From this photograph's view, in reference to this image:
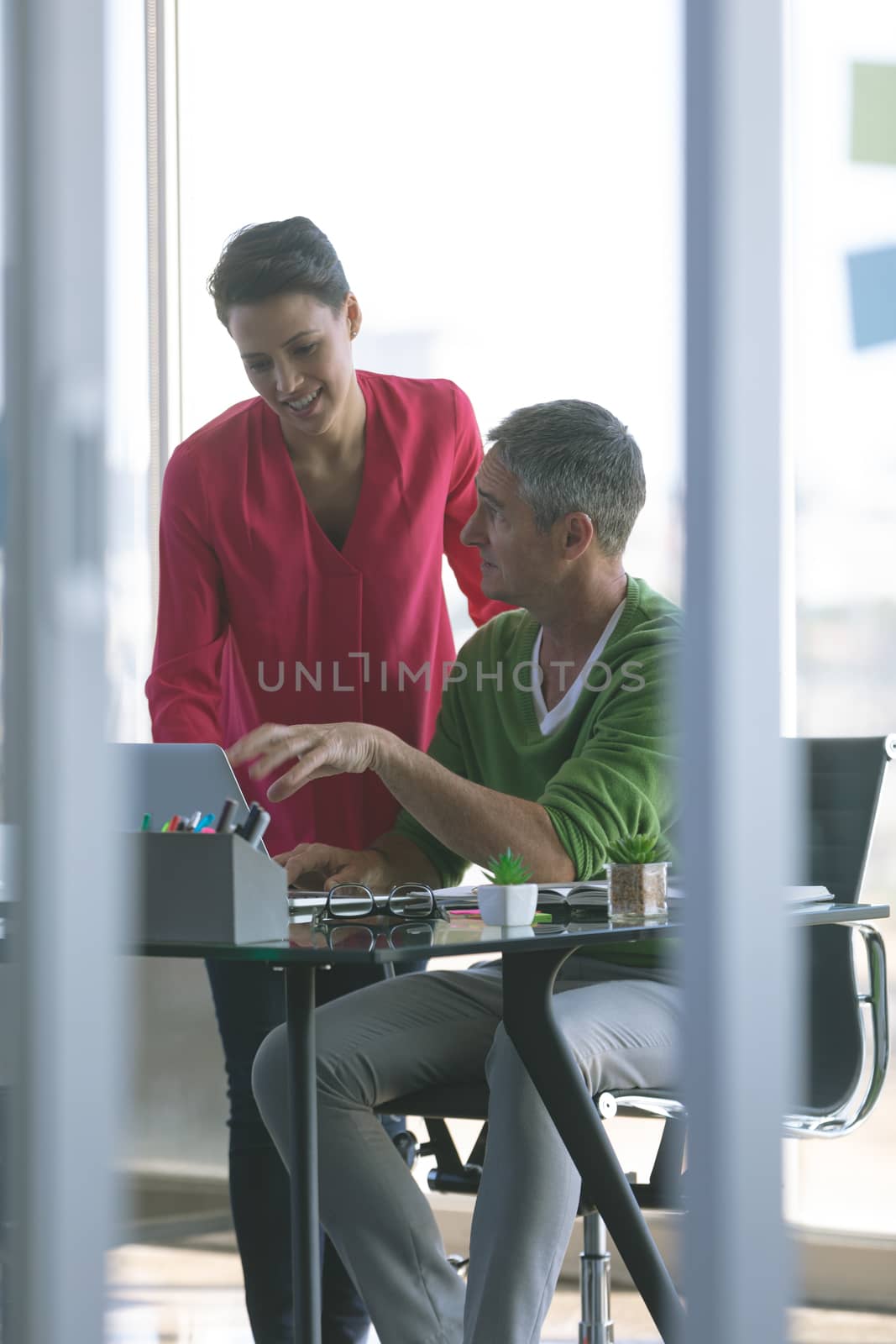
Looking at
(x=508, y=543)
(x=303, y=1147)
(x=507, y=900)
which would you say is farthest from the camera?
(x=508, y=543)

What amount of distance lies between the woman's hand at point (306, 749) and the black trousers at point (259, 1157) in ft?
1.59

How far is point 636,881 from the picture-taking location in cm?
152

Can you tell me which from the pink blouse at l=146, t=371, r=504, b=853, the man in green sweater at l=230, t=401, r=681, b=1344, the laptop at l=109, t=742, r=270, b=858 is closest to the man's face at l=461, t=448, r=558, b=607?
the man in green sweater at l=230, t=401, r=681, b=1344

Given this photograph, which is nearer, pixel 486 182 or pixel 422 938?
pixel 422 938

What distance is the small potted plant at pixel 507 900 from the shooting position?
146 centimetres

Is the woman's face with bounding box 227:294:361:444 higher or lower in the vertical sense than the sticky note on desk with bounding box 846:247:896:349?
lower

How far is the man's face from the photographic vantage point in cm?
197

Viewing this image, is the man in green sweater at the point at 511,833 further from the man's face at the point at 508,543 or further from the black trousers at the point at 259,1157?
the black trousers at the point at 259,1157

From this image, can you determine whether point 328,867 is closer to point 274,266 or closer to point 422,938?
point 422,938

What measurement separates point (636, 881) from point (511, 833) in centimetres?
26

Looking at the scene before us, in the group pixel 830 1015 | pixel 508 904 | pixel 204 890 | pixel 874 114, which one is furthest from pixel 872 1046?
pixel 874 114

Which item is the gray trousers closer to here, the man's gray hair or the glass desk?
the glass desk

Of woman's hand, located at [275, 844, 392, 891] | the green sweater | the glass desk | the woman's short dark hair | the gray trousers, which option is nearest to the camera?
the glass desk

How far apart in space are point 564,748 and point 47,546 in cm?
103
